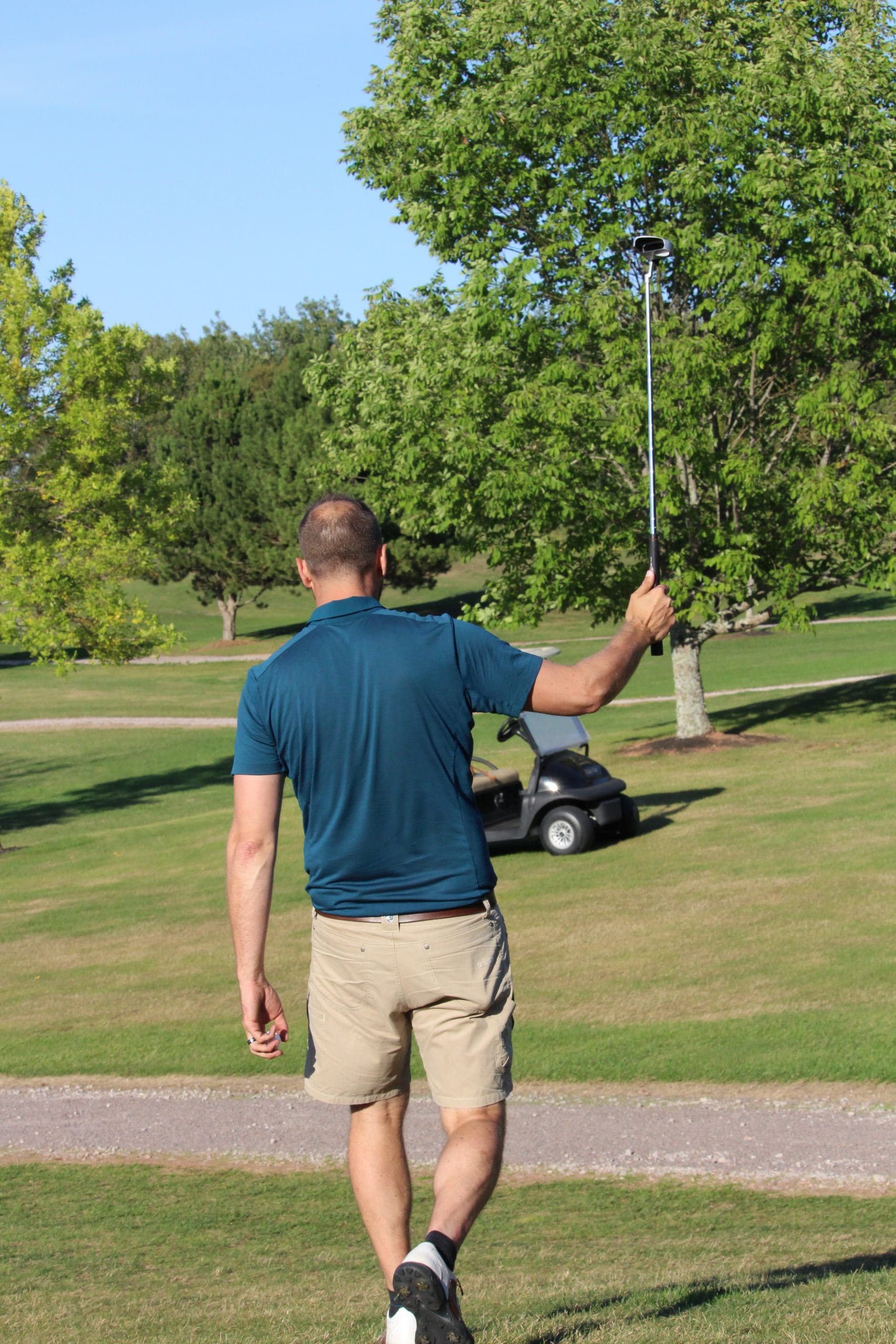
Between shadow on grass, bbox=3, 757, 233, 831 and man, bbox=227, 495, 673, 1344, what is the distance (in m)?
21.7

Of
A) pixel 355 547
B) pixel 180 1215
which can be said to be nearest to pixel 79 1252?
pixel 180 1215

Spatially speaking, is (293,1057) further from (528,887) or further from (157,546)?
(157,546)

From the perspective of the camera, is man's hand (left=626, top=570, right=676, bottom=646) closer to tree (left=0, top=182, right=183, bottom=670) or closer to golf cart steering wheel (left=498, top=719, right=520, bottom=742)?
golf cart steering wheel (left=498, top=719, right=520, bottom=742)

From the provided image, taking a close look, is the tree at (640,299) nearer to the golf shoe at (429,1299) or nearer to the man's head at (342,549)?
the man's head at (342,549)

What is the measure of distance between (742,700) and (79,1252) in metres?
26.3

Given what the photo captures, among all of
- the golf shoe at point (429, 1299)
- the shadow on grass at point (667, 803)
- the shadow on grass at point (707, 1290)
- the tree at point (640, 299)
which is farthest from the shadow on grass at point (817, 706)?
the golf shoe at point (429, 1299)

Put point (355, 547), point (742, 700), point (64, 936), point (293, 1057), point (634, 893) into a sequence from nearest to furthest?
point (355, 547) < point (293, 1057) < point (634, 893) < point (64, 936) < point (742, 700)

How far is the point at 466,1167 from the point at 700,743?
786 inches

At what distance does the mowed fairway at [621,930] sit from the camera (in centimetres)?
840

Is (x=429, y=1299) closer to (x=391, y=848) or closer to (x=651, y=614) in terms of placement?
(x=391, y=848)

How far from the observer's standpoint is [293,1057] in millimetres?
8891

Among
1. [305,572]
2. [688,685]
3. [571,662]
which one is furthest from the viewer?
[571,662]

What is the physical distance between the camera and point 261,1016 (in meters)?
3.77

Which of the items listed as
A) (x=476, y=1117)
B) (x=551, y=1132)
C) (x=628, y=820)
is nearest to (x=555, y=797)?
(x=628, y=820)
